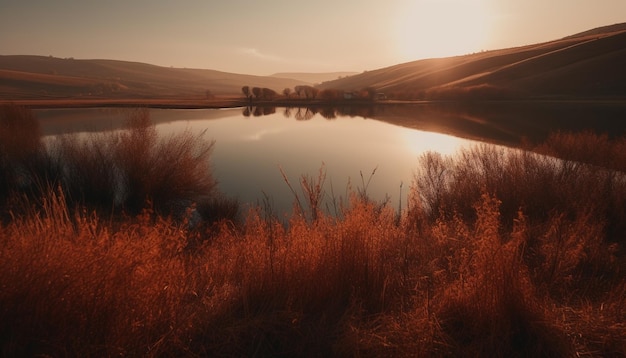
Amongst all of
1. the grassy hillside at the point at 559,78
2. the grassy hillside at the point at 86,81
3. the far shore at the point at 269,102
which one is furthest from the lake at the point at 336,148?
the grassy hillside at the point at 86,81

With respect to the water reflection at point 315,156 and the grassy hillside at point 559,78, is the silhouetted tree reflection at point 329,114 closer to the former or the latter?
the water reflection at point 315,156

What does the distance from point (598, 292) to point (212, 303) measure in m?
4.19

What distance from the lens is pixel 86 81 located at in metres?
102

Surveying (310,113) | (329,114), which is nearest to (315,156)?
(329,114)

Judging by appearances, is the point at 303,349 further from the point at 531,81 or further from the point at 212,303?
the point at 531,81

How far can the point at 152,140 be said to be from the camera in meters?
12.4

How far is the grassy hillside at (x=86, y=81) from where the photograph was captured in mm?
82562

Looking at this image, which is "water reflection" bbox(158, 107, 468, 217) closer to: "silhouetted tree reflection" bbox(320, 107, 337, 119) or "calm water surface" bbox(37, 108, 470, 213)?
"calm water surface" bbox(37, 108, 470, 213)

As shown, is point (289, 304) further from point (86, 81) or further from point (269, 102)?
point (86, 81)

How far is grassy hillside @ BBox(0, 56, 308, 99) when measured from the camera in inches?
3250

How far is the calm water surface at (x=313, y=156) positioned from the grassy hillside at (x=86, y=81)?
184ft

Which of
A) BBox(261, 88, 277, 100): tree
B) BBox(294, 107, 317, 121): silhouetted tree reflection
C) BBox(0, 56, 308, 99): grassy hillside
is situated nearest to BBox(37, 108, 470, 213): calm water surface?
BBox(294, 107, 317, 121): silhouetted tree reflection

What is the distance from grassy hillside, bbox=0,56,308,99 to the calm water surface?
184 ft

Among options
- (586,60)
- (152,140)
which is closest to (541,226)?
(152,140)
